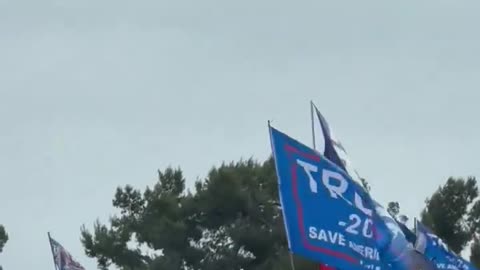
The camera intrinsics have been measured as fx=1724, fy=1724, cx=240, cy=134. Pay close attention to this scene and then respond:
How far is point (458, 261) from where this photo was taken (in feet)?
62.7

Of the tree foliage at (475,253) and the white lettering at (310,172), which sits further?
the tree foliage at (475,253)

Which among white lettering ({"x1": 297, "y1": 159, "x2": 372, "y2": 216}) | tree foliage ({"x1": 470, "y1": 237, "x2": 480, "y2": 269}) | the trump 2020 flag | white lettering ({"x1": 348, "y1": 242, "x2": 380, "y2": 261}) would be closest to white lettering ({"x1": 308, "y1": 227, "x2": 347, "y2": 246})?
the trump 2020 flag

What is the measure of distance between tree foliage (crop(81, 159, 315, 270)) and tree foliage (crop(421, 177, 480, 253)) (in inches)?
167

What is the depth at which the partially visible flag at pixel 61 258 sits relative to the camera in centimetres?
3103

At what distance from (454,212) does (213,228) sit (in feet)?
22.5

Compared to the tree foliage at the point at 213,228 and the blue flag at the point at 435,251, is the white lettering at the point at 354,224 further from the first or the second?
the tree foliage at the point at 213,228

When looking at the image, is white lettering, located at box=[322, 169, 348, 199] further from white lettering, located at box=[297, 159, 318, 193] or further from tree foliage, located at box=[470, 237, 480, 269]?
tree foliage, located at box=[470, 237, 480, 269]

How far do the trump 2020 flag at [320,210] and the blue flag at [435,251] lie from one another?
1.44m

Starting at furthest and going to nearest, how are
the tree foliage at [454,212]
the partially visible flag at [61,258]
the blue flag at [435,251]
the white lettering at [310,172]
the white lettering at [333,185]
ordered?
the tree foliage at [454,212], the partially visible flag at [61,258], the blue flag at [435,251], the white lettering at [333,185], the white lettering at [310,172]

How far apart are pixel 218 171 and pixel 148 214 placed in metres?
2.82

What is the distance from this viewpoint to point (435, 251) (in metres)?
18.5

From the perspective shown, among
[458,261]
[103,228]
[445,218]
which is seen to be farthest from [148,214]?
[458,261]

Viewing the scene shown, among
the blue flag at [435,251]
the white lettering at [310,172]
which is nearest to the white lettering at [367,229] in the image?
the white lettering at [310,172]

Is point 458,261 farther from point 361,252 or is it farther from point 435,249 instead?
point 361,252
